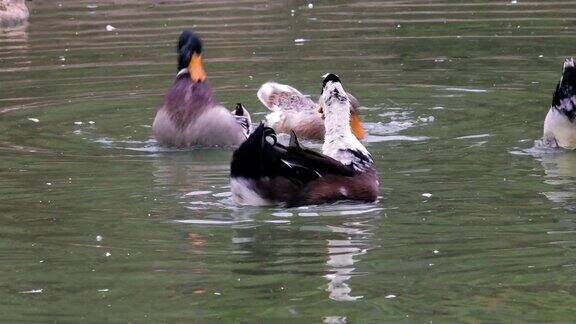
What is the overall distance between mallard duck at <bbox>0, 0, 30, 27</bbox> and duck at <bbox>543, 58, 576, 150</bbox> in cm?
1181

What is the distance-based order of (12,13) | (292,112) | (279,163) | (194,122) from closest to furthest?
(279,163) < (194,122) < (292,112) < (12,13)

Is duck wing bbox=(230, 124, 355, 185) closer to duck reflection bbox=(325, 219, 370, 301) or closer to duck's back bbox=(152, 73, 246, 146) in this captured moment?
duck reflection bbox=(325, 219, 370, 301)

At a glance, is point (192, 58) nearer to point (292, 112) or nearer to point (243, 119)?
point (243, 119)

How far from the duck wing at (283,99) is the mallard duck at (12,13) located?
30.7ft

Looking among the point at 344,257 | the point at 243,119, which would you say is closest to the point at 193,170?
the point at 243,119

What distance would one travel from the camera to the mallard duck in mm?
21375

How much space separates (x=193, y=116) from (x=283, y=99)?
3.41ft

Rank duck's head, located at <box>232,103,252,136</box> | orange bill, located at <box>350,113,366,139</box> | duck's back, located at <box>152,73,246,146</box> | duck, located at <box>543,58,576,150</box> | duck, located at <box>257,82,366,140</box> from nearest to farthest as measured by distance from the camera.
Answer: duck, located at <box>543,58,576,150</box>, orange bill, located at <box>350,113,366,139</box>, duck's back, located at <box>152,73,246,146</box>, duck's head, located at <box>232,103,252,136</box>, duck, located at <box>257,82,366,140</box>

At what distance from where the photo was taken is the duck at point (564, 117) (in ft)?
37.1

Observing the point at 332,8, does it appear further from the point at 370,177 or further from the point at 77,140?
the point at 370,177

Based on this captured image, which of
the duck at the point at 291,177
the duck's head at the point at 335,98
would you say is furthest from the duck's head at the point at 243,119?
the duck at the point at 291,177

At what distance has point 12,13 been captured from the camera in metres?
21.5

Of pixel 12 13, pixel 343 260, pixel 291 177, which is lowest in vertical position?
pixel 12 13

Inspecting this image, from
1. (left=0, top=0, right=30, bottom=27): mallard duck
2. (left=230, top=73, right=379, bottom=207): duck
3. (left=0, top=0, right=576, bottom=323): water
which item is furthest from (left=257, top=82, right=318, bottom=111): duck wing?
(left=0, top=0, right=30, bottom=27): mallard duck
